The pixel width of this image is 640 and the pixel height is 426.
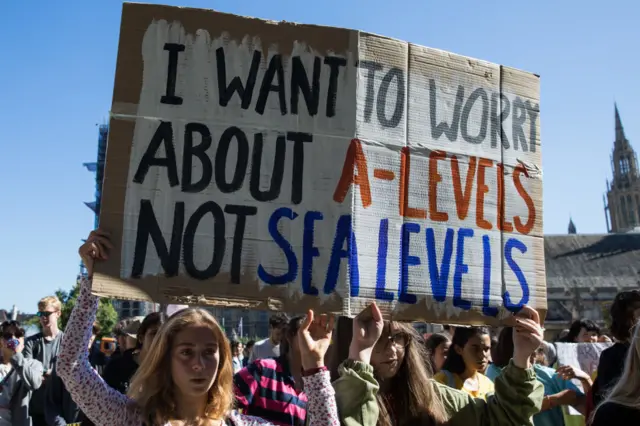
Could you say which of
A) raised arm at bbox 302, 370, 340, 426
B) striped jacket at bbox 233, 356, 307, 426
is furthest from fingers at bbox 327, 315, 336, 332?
striped jacket at bbox 233, 356, 307, 426

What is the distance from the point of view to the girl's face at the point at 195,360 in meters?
2.56

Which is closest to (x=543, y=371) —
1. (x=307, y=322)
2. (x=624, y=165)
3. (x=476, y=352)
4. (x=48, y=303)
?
(x=476, y=352)

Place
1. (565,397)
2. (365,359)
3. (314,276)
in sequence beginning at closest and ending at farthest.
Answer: (365,359) → (314,276) → (565,397)

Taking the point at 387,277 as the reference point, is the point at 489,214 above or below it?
above

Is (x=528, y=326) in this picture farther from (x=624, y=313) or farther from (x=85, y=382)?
(x=85, y=382)

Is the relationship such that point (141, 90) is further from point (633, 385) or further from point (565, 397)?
point (565, 397)

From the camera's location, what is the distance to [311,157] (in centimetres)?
316

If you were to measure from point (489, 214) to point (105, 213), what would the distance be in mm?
1974

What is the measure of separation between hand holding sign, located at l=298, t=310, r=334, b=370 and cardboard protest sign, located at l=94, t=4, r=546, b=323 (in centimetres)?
10

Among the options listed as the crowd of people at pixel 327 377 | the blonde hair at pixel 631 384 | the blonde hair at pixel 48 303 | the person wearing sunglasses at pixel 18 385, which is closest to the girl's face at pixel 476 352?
the crowd of people at pixel 327 377

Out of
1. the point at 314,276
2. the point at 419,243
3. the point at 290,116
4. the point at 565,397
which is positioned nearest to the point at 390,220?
the point at 419,243

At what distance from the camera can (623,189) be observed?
367ft

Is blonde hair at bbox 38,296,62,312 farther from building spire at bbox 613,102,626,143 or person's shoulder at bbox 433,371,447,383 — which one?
building spire at bbox 613,102,626,143

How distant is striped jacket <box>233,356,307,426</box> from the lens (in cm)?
344
